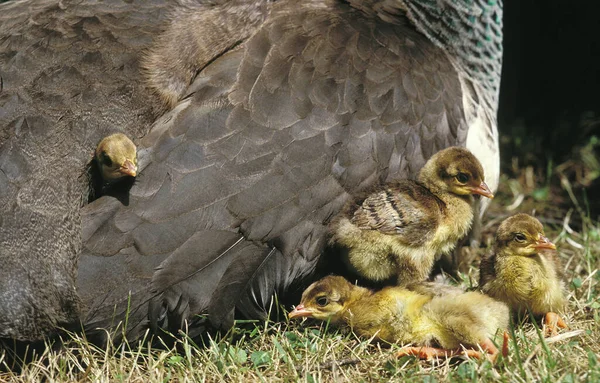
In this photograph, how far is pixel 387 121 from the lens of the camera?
3.62 metres

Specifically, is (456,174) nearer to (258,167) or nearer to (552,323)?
(552,323)

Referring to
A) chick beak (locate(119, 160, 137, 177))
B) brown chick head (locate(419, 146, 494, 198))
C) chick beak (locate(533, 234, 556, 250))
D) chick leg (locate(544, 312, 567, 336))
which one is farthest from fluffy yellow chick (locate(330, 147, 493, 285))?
chick beak (locate(119, 160, 137, 177))

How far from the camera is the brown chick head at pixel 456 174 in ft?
11.5

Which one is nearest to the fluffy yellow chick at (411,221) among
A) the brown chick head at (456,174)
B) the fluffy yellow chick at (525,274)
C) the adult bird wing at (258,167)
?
the brown chick head at (456,174)

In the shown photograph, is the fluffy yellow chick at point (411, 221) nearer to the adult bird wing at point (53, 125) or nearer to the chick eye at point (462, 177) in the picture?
the chick eye at point (462, 177)

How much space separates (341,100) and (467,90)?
0.94 metres

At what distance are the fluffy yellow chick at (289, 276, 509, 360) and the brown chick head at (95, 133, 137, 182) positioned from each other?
2.80 ft

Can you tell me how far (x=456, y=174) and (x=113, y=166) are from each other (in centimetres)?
142

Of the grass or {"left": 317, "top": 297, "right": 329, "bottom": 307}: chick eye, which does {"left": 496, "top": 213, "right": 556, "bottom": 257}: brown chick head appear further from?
{"left": 317, "top": 297, "right": 329, "bottom": 307}: chick eye

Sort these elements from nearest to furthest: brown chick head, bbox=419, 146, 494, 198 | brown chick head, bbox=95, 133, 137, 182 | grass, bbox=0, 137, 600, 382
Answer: grass, bbox=0, 137, 600, 382 → brown chick head, bbox=95, 133, 137, 182 → brown chick head, bbox=419, 146, 494, 198

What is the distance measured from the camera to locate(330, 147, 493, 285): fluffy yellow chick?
335 cm

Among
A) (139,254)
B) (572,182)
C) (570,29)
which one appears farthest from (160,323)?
(570,29)

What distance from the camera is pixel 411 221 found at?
11.0 feet

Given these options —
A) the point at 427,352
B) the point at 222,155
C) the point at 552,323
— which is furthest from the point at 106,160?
the point at 552,323
